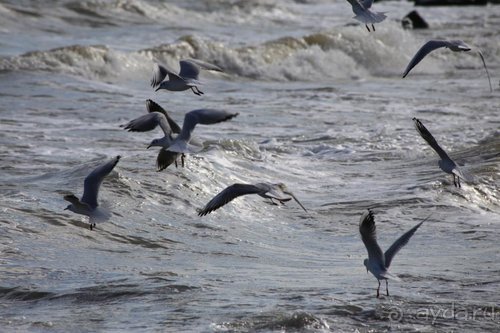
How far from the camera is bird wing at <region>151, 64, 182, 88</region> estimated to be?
23.5ft

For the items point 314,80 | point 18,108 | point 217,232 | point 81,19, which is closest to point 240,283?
point 217,232

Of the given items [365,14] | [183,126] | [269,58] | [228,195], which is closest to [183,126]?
[183,126]

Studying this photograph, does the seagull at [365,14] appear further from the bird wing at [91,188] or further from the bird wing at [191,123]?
the bird wing at [91,188]

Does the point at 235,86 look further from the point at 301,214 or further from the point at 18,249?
the point at 18,249

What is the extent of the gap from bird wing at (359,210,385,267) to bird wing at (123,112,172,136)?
1425mm

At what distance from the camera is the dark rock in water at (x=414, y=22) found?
2669 centimetres

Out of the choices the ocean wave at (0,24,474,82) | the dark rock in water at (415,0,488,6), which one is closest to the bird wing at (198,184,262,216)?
the ocean wave at (0,24,474,82)

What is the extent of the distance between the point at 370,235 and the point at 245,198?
3453 millimetres

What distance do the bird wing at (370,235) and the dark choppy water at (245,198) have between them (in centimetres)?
33

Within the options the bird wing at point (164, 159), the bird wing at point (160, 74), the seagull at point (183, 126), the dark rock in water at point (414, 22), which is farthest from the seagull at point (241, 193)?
the dark rock in water at point (414, 22)

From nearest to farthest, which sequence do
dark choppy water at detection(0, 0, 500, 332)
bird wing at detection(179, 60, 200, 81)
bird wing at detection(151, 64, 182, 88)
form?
dark choppy water at detection(0, 0, 500, 332) → bird wing at detection(151, 64, 182, 88) → bird wing at detection(179, 60, 200, 81)

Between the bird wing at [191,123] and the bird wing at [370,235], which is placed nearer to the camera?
the bird wing at [370,235]

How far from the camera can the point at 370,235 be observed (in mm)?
5719

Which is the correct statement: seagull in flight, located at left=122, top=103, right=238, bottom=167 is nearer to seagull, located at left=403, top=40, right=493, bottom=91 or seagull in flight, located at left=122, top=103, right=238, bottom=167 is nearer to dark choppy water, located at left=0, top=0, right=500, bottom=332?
dark choppy water, located at left=0, top=0, right=500, bottom=332
